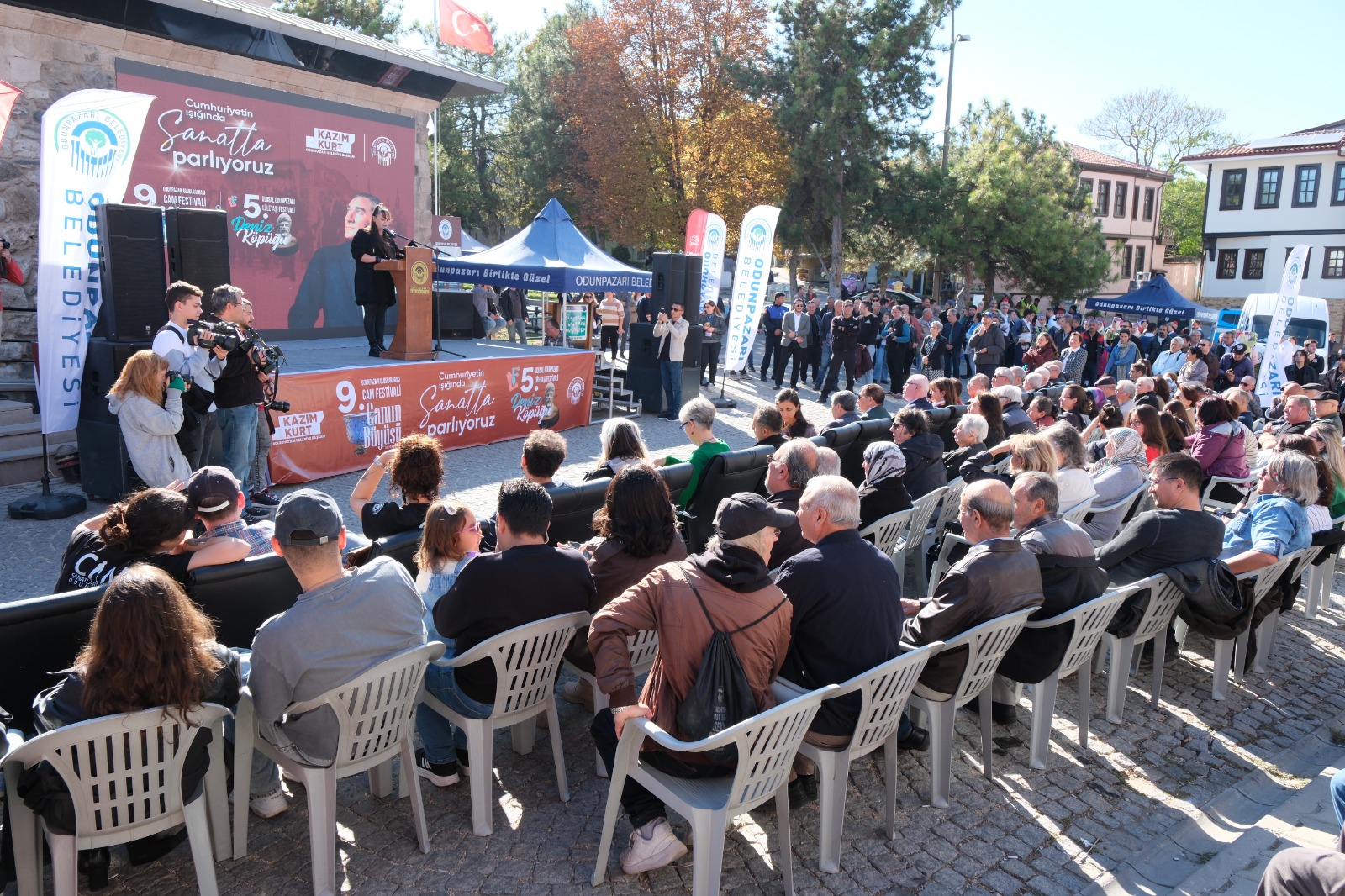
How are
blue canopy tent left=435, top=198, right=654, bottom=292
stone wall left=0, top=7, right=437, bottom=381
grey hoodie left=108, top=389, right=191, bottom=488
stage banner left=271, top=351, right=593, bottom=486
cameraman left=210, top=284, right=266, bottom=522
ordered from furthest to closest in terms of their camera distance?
blue canopy tent left=435, top=198, right=654, bottom=292 < stone wall left=0, top=7, right=437, bottom=381 < stage banner left=271, top=351, right=593, bottom=486 < cameraman left=210, top=284, right=266, bottom=522 < grey hoodie left=108, top=389, right=191, bottom=488

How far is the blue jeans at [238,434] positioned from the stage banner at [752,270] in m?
8.29

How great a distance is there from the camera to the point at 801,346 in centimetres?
1641

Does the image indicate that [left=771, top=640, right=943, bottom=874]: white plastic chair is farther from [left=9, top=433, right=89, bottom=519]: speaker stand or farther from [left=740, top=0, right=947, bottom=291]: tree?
[left=740, top=0, right=947, bottom=291]: tree

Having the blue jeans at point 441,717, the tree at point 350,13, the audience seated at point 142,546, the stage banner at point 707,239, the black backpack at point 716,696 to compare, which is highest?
the tree at point 350,13

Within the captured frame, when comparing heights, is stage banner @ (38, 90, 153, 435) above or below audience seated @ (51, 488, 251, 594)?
above

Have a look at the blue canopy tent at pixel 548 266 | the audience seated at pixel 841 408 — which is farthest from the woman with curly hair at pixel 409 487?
the blue canopy tent at pixel 548 266

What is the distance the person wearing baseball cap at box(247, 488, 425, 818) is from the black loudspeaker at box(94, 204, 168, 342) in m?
4.94

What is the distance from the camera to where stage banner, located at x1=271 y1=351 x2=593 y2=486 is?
26.3 ft

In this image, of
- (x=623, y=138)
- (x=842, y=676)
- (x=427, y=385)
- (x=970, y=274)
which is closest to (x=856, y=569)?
(x=842, y=676)

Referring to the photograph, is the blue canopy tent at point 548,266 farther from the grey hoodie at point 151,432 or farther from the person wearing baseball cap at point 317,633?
the person wearing baseball cap at point 317,633

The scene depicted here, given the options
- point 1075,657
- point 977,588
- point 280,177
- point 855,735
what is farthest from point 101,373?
point 1075,657

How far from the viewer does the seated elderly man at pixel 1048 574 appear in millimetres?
3936

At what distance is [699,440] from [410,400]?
4.27 meters

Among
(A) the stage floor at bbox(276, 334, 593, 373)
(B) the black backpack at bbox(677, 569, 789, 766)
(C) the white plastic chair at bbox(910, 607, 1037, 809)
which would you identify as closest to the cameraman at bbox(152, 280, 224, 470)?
(A) the stage floor at bbox(276, 334, 593, 373)
